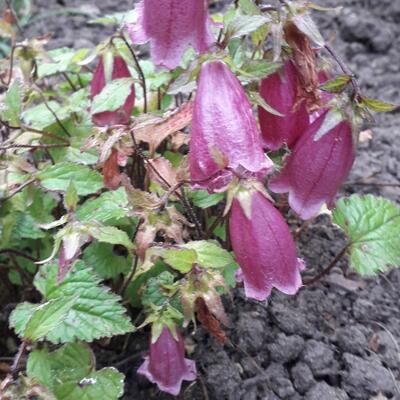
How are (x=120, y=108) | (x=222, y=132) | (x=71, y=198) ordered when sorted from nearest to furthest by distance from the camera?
(x=222, y=132) < (x=71, y=198) < (x=120, y=108)

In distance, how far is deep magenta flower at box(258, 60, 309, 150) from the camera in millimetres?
1075

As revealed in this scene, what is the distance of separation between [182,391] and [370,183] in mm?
736

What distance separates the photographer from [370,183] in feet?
5.47

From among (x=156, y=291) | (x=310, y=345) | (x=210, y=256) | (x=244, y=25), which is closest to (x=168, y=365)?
(x=156, y=291)

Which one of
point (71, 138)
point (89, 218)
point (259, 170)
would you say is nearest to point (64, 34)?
point (71, 138)

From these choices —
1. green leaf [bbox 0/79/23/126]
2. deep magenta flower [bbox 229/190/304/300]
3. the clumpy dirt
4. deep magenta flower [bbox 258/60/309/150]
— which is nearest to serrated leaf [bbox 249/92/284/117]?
deep magenta flower [bbox 258/60/309/150]

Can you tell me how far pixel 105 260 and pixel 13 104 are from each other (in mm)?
342

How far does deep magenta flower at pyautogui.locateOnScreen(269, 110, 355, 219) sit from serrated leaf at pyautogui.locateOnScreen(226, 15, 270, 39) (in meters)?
0.18

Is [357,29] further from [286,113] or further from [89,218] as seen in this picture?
[89,218]

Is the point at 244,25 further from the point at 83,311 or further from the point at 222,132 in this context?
the point at 83,311

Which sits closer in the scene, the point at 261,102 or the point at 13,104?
the point at 261,102

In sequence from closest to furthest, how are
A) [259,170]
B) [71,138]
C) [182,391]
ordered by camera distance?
1. [259,170]
2. [182,391]
3. [71,138]

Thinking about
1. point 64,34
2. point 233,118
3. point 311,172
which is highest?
point 233,118

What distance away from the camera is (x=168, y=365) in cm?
113
